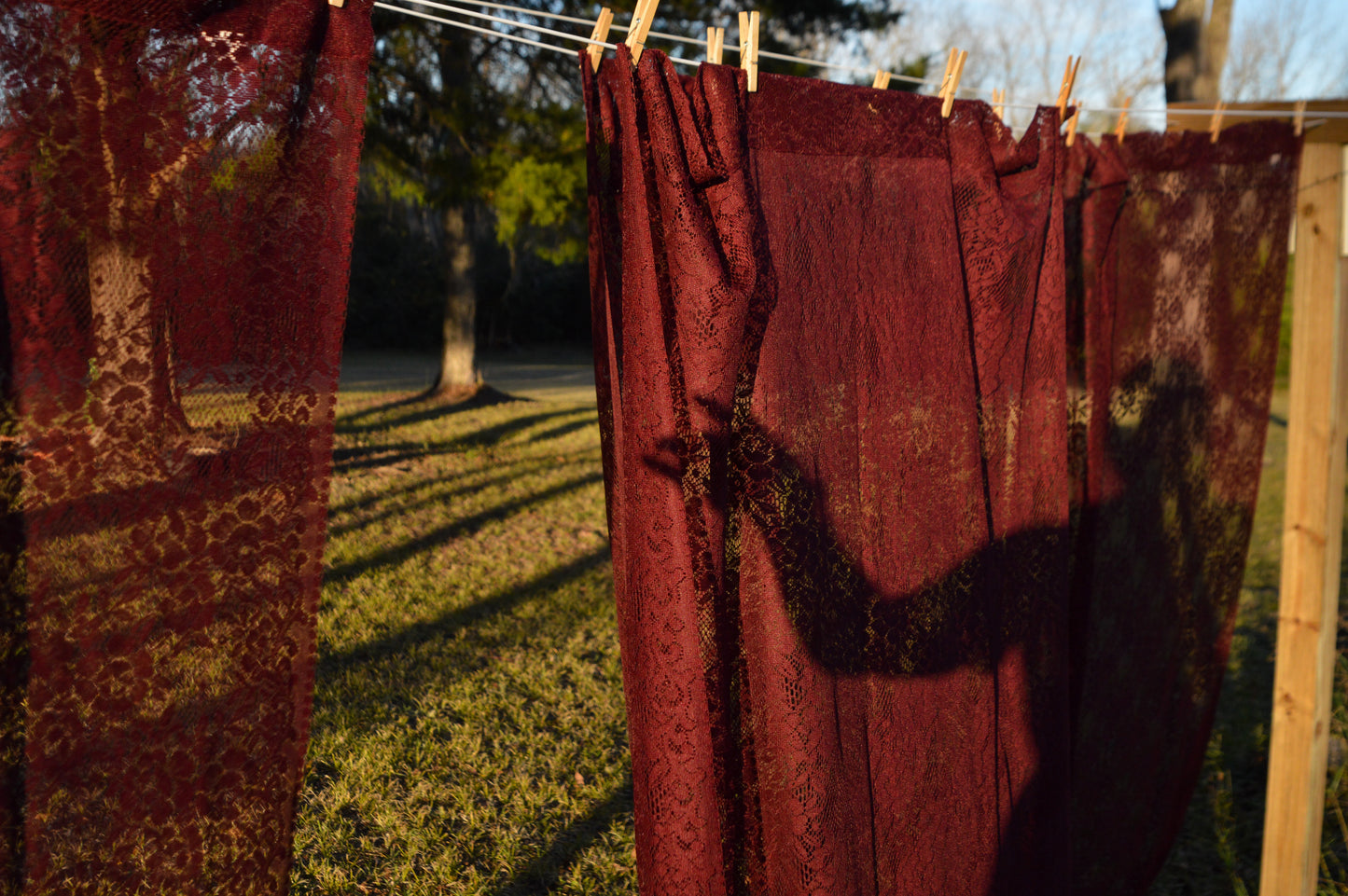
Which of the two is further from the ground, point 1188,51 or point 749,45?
point 1188,51

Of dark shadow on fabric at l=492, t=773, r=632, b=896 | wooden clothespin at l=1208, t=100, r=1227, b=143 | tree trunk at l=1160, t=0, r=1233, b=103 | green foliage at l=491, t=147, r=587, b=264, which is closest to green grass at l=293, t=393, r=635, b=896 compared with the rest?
dark shadow on fabric at l=492, t=773, r=632, b=896

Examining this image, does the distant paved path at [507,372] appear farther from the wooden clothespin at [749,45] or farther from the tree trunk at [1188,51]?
the wooden clothespin at [749,45]

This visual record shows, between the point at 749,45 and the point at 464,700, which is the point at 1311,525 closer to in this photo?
the point at 749,45

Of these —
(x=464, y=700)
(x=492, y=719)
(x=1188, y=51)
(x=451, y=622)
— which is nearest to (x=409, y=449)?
(x=451, y=622)

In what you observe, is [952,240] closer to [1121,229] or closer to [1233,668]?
[1121,229]

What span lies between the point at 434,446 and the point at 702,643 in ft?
24.4

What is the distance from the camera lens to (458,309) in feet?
37.1

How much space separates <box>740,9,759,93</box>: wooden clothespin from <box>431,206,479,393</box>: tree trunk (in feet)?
32.6

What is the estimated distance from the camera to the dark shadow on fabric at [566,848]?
2471 millimetres

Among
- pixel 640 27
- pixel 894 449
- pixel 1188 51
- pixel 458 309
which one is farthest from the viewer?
pixel 458 309

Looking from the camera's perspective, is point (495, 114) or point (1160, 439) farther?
point (495, 114)

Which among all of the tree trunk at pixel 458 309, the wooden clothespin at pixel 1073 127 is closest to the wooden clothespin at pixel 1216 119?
the wooden clothespin at pixel 1073 127

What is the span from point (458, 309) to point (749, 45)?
10.3 metres

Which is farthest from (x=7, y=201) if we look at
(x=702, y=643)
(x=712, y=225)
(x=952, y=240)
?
(x=952, y=240)
